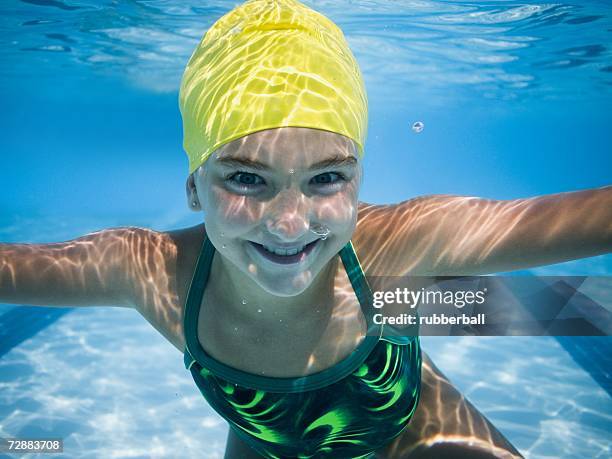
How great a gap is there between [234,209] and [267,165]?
0.20 metres

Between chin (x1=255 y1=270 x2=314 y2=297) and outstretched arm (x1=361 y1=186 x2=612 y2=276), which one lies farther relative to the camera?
chin (x1=255 y1=270 x2=314 y2=297)

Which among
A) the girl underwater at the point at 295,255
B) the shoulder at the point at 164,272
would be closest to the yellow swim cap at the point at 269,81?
the girl underwater at the point at 295,255

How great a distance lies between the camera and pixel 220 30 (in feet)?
7.19

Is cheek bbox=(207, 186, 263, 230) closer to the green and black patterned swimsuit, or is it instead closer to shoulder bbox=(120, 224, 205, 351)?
the green and black patterned swimsuit

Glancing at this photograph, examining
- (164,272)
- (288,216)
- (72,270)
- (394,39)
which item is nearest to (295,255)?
(288,216)

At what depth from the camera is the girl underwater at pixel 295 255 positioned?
1.65 m

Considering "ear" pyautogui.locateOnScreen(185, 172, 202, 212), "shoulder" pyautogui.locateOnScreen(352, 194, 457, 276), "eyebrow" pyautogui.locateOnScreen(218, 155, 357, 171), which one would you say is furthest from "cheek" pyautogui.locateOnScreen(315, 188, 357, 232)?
"ear" pyautogui.locateOnScreen(185, 172, 202, 212)

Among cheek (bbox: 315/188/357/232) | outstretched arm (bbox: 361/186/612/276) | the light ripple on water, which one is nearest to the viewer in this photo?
outstretched arm (bbox: 361/186/612/276)

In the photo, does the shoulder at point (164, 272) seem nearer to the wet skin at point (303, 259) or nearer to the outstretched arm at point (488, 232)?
the wet skin at point (303, 259)

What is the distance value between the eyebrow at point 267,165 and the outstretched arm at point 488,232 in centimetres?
47

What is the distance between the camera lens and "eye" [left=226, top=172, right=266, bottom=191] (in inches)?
64.6

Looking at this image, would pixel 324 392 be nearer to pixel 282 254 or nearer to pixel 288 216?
pixel 282 254

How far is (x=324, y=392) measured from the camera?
2.10m

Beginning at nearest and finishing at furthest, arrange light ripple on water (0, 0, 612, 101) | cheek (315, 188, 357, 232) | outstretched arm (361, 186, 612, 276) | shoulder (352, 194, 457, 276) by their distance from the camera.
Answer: outstretched arm (361, 186, 612, 276) → cheek (315, 188, 357, 232) → shoulder (352, 194, 457, 276) → light ripple on water (0, 0, 612, 101)
